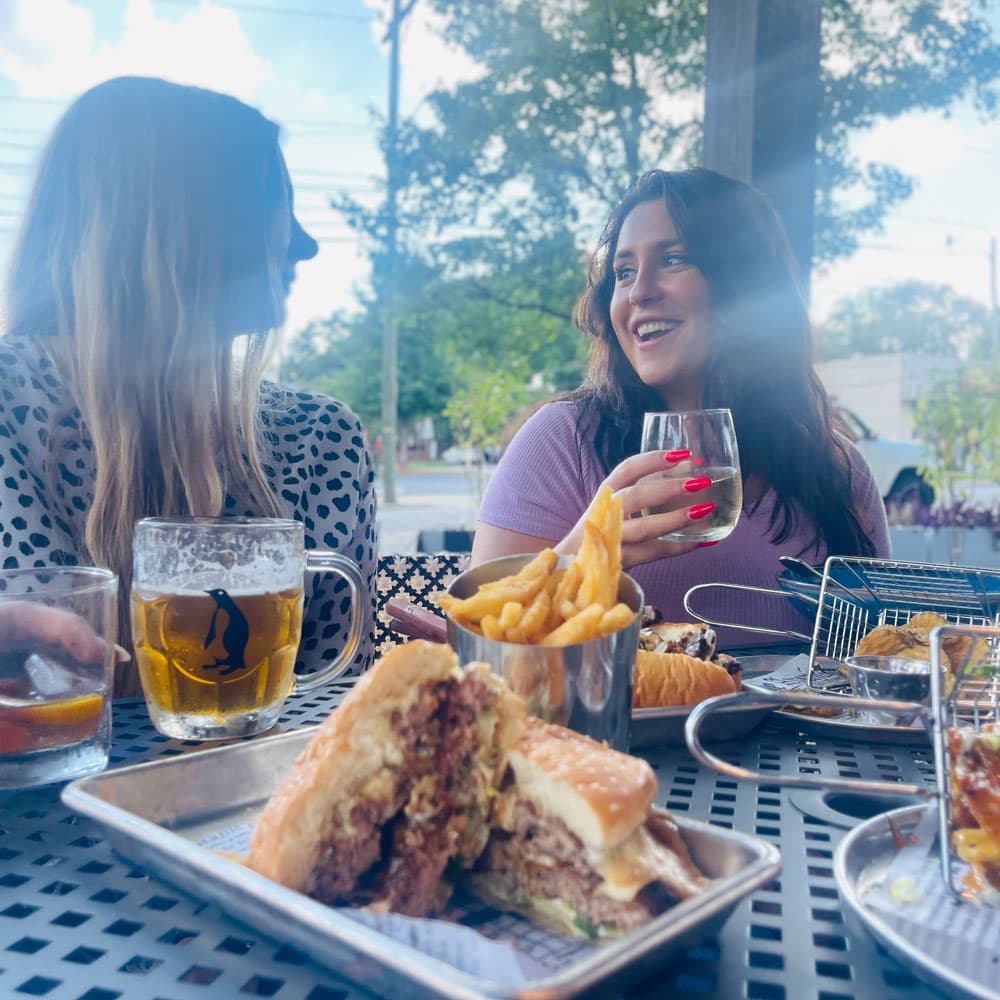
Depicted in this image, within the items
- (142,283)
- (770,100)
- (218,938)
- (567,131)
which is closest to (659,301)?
(770,100)

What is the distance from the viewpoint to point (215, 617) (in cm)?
117

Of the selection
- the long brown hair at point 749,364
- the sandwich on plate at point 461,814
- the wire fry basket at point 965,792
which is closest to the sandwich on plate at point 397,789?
the sandwich on plate at point 461,814

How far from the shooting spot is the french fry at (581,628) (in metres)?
0.95

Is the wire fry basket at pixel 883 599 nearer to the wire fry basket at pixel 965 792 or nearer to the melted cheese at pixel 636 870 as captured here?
the wire fry basket at pixel 965 792

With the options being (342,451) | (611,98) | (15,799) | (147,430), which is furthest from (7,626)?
(611,98)

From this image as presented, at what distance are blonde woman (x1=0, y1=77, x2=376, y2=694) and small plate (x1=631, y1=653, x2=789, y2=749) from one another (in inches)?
32.1

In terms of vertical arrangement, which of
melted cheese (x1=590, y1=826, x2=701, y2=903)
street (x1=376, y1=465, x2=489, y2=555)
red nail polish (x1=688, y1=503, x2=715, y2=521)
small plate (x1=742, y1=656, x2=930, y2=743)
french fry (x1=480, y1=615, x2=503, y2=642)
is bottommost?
street (x1=376, y1=465, x2=489, y2=555)

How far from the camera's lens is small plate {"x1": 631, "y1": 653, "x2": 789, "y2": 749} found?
3.83 feet

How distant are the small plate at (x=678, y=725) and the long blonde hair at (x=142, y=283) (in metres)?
1.05

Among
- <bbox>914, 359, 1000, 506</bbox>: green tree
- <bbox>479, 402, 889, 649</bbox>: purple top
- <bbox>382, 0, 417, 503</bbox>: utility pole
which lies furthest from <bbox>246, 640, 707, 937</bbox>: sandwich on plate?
<bbox>382, 0, 417, 503</bbox>: utility pole

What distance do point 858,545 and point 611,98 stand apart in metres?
7.63

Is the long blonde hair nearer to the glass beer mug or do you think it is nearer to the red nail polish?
the glass beer mug

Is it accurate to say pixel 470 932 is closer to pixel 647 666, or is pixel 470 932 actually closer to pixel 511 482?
pixel 647 666

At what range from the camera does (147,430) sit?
1853 millimetres
